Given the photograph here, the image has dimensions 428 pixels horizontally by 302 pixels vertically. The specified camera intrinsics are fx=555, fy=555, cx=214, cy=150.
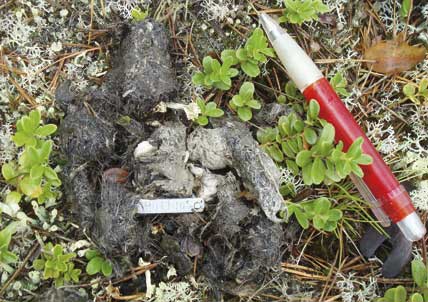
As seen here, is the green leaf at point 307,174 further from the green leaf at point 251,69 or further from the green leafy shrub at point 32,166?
the green leafy shrub at point 32,166

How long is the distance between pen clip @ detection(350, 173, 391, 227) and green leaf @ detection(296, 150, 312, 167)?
0.75 ft

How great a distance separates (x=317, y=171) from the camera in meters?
2.27

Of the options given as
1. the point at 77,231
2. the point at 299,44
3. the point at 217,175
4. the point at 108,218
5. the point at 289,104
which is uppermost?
the point at 299,44

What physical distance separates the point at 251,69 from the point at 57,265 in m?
1.14

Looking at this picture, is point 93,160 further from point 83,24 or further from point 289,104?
point 289,104

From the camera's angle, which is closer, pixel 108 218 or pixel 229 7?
pixel 108 218

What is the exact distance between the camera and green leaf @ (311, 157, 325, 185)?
2268 millimetres

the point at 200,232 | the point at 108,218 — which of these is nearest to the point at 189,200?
the point at 200,232

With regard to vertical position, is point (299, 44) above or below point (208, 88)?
above

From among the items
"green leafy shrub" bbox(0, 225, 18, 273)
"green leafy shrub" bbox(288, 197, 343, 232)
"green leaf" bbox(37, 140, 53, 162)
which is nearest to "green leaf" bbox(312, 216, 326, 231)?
"green leafy shrub" bbox(288, 197, 343, 232)

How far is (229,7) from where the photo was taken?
247 centimetres

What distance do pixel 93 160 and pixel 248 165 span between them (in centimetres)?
64

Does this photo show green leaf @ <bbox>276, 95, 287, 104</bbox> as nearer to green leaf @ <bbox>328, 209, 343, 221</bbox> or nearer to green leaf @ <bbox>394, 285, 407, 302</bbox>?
green leaf @ <bbox>328, 209, 343, 221</bbox>

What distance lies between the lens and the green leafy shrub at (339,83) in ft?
7.85
